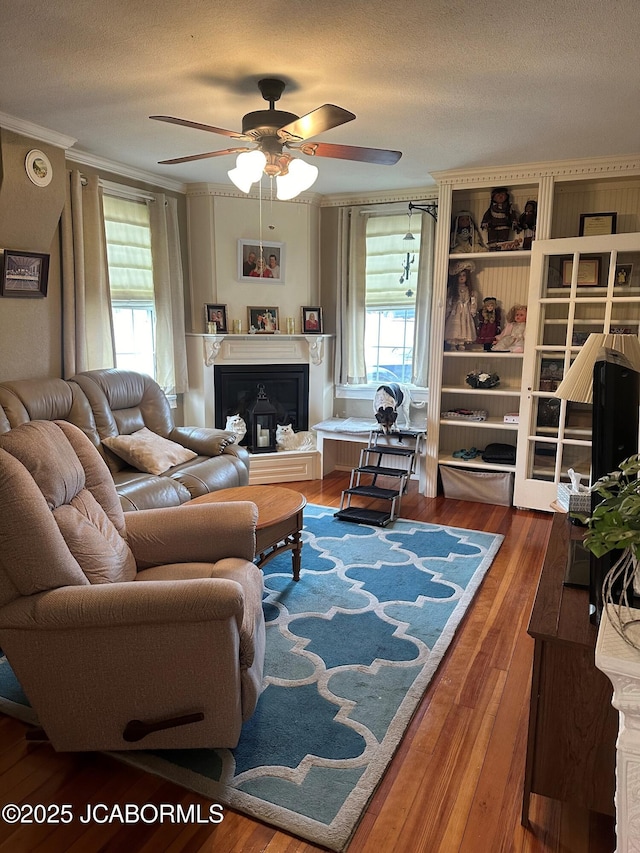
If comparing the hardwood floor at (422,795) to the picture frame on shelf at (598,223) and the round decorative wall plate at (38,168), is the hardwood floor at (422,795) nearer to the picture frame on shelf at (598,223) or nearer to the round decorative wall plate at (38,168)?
the round decorative wall plate at (38,168)

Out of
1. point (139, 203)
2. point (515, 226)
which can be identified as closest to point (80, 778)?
point (139, 203)

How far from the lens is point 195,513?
2.40 metres

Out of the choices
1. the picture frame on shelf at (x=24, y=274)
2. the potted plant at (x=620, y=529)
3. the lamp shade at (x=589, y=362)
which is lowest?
the potted plant at (x=620, y=529)

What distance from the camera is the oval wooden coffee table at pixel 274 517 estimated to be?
2.89 m

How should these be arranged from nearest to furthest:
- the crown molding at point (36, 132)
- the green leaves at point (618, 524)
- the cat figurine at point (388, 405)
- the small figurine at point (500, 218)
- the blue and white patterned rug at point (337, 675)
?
the green leaves at point (618, 524) < the blue and white patterned rug at point (337, 675) < the crown molding at point (36, 132) < the small figurine at point (500, 218) < the cat figurine at point (388, 405)

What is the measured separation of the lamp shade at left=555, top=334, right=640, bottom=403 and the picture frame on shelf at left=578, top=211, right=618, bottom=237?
2.45m

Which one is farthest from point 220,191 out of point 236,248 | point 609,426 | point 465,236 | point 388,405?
point 609,426

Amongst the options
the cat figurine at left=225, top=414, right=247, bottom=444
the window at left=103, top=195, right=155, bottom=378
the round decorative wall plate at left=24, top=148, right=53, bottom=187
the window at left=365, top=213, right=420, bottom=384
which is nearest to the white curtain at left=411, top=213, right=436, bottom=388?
the window at left=365, top=213, right=420, bottom=384

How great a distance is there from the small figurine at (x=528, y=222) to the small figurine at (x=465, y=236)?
325 mm

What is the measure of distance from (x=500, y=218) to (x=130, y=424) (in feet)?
10.5

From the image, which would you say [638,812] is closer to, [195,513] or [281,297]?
[195,513]

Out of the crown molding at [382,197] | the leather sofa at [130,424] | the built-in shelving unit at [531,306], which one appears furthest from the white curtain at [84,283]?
the built-in shelving unit at [531,306]

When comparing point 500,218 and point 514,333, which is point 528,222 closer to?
point 500,218

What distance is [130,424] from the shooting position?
4062mm
